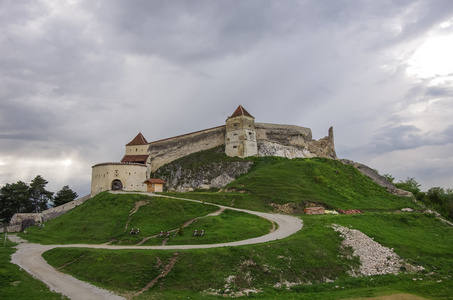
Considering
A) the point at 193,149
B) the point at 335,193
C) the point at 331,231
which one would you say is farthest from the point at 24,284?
the point at 193,149

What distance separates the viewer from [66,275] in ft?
60.8

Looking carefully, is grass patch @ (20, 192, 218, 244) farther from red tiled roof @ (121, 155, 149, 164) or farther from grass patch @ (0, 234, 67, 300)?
red tiled roof @ (121, 155, 149, 164)

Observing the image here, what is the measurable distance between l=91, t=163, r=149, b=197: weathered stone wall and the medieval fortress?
1.85 metres

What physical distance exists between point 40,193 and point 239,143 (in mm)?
35654

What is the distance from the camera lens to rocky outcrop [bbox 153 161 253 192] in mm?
50625

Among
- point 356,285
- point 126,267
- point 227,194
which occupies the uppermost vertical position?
point 227,194

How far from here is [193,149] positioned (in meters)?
60.2

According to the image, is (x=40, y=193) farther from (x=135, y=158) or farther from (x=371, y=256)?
(x=371, y=256)

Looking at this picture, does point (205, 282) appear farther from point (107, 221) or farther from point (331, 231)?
point (107, 221)

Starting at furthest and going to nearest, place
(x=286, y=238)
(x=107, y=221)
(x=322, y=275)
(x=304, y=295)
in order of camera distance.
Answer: (x=107, y=221) → (x=286, y=238) → (x=322, y=275) → (x=304, y=295)

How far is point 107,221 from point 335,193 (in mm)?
27986

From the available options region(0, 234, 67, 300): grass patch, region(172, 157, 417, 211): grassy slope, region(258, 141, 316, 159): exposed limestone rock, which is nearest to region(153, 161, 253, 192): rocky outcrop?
region(172, 157, 417, 211): grassy slope

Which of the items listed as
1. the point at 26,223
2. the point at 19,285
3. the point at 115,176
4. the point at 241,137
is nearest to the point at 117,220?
the point at 19,285

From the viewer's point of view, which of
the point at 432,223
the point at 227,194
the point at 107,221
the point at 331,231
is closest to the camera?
the point at 331,231
